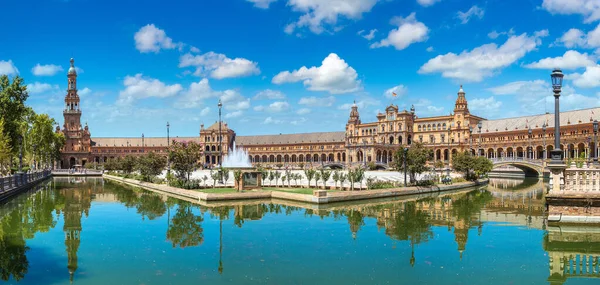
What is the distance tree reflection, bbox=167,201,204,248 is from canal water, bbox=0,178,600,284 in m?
0.06

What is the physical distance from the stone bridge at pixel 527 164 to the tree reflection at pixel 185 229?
184 feet

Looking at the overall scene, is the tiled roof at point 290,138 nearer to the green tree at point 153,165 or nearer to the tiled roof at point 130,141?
the tiled roof at point 130,141

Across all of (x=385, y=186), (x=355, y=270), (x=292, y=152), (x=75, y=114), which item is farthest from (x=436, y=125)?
(x=355, y=270)

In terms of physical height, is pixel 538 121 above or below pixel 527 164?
above

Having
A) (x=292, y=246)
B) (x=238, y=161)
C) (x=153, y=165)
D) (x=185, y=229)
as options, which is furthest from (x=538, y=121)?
(x=292, y=246)

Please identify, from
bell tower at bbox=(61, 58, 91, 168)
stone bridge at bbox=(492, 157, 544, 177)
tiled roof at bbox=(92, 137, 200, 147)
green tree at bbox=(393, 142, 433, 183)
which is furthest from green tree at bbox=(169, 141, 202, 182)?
tiled roof at bbox=(92, 137, 200, 147)

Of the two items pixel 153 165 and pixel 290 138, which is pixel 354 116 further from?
pixel 153 165

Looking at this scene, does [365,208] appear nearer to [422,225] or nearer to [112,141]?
[422,225]

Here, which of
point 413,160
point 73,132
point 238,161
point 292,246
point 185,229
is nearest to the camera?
point 292,246

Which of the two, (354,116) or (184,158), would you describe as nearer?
(184,158)

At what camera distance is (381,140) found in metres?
112

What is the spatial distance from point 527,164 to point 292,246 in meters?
60.6

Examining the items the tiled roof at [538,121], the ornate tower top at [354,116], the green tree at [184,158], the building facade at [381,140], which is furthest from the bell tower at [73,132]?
the tiled roof at [538,121]

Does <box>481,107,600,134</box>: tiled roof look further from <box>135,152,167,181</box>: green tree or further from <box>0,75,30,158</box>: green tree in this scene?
<box>0,75,30,158</box>: green tree
